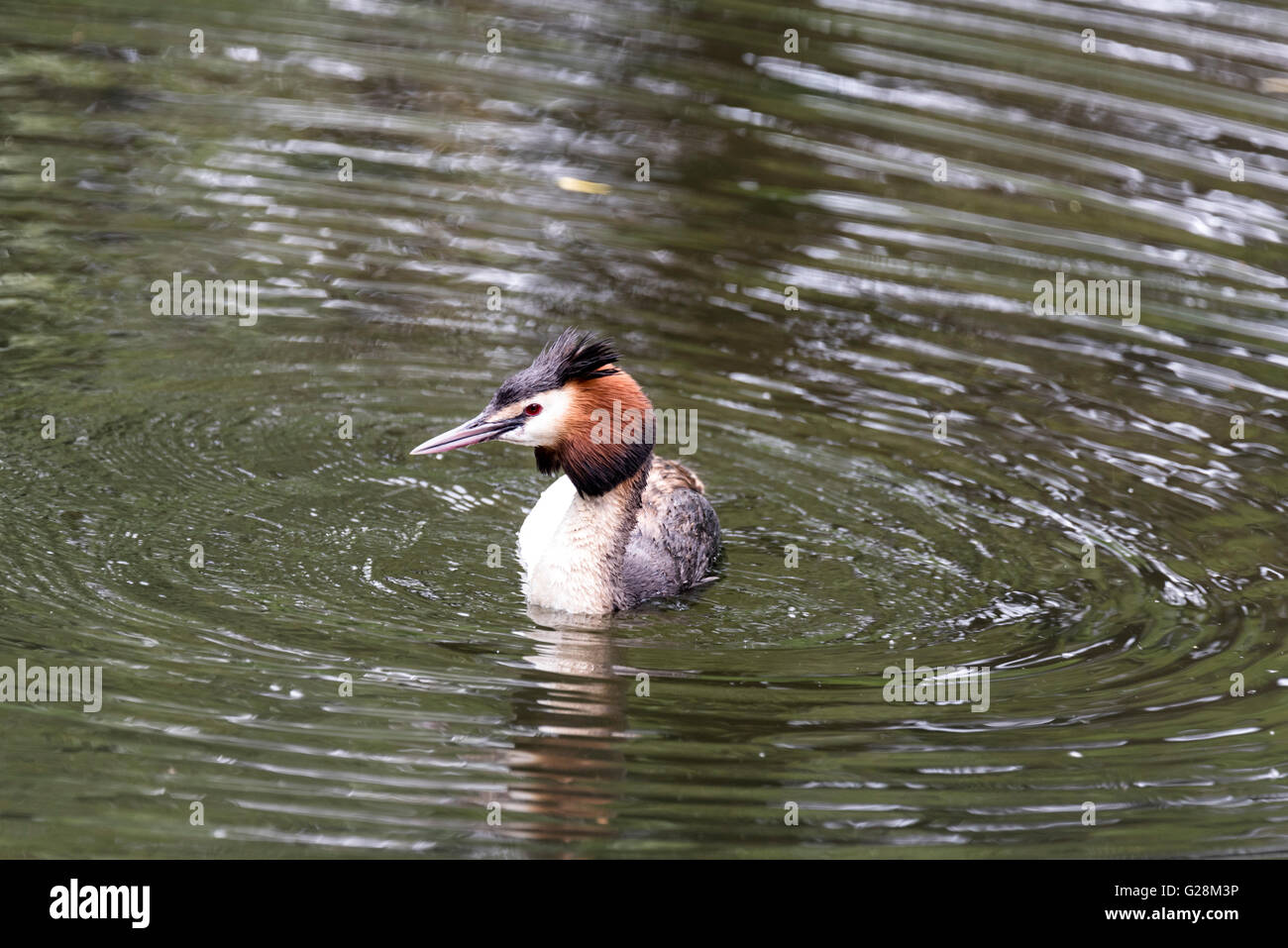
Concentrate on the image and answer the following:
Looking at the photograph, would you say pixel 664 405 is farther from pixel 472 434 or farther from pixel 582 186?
pixel 582 186

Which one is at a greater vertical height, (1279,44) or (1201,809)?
(1279,44)

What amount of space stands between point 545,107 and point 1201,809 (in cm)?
937

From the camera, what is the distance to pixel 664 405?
38.1 feet

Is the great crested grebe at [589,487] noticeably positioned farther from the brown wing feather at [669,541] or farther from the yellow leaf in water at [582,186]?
the yellow leaf in water at [582,186]

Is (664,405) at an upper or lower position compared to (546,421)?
lower

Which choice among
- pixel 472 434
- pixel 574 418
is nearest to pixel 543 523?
pixel 574 418

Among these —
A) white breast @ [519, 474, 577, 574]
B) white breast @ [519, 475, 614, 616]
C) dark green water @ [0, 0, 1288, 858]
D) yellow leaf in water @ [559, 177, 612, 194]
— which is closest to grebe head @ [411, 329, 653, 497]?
white breast @ [519, 475, 614, 616]

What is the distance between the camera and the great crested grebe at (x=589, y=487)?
930 cm

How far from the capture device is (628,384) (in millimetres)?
9508

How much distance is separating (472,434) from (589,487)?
2.53 ft

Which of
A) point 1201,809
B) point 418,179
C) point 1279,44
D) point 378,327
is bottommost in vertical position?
point 1201,809

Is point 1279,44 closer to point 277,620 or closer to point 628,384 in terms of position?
point 628,384

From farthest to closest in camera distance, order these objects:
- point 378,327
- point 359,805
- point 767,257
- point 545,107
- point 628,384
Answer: point 545,107 < point 767,257 < point 378,327 < point 628,384 < point 359,805

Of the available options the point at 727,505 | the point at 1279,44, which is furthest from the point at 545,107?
the point at 1279,44
